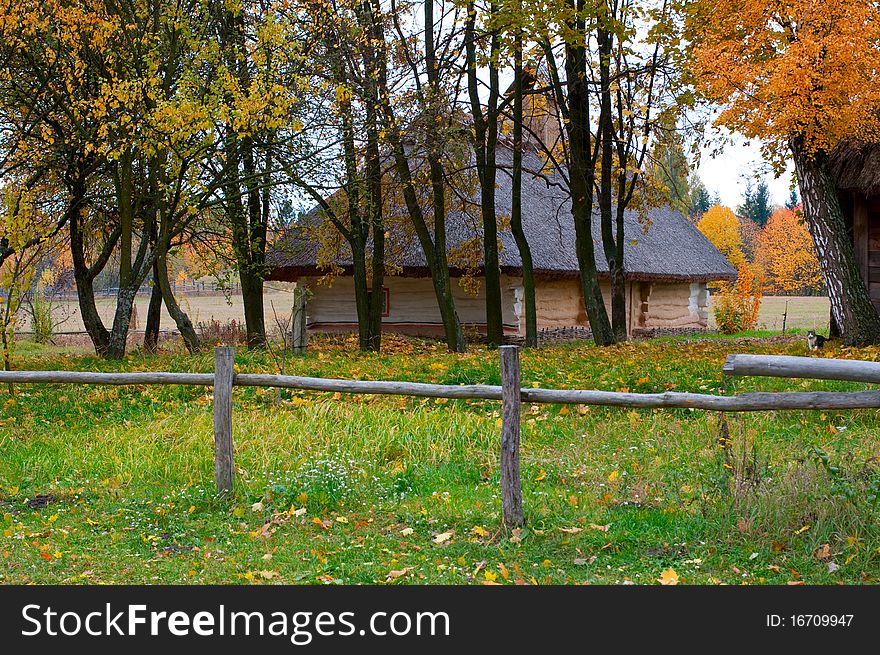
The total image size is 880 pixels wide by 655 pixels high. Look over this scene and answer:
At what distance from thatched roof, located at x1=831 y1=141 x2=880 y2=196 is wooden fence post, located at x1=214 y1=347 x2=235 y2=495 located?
34.7 ft

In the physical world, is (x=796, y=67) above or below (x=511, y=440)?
above

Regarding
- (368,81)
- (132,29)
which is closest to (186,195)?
(132,29)

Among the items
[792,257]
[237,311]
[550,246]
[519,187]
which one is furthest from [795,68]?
[237,311]

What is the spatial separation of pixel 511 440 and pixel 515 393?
31cm

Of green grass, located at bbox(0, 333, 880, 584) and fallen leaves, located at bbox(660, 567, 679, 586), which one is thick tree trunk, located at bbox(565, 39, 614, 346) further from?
fallen leaves, located at bbox(660, 567, 679, 586)

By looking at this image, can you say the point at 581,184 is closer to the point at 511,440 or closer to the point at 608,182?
the point at 608,182

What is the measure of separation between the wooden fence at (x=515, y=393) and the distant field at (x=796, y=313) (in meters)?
26.7

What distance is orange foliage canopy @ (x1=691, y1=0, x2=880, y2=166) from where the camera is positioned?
10641mm

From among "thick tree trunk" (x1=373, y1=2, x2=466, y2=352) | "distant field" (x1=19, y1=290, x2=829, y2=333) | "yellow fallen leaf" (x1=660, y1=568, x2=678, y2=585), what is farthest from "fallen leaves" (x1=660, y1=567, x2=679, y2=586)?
"distant field" (x1=19, y1=290, x2=829, y2=333)

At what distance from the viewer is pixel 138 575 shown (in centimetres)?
488

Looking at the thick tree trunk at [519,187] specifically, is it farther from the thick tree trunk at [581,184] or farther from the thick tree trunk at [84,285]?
the thick tree trunk at [84,285]

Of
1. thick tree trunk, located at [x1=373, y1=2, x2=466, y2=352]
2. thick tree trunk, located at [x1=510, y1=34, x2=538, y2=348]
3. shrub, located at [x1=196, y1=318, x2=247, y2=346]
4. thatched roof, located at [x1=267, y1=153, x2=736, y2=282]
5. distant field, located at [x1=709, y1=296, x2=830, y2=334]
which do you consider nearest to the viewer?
thick tree trunk, located at [x1=373, y1=2, x2=466, y2=352]

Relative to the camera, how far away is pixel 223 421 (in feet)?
21.4

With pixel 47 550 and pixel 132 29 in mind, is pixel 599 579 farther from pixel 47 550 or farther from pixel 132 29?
pixel 132 29
